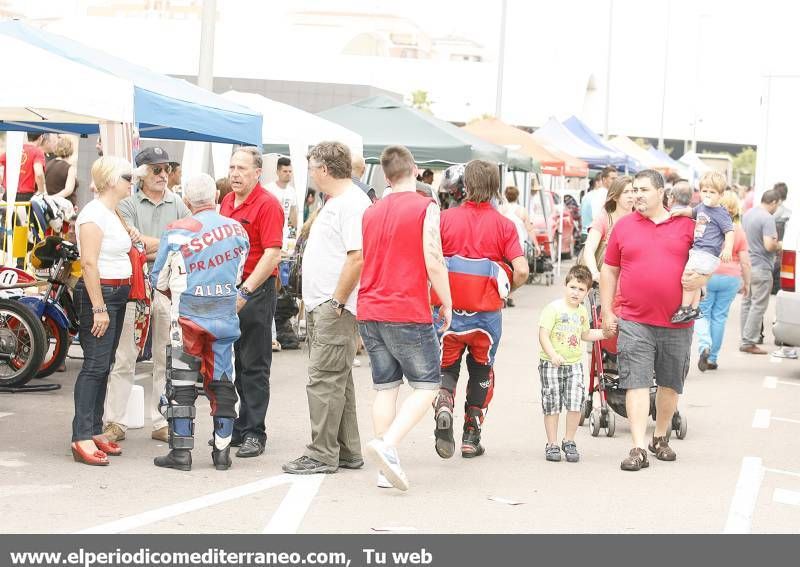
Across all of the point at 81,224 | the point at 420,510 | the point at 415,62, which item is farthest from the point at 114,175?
the point at 415,62

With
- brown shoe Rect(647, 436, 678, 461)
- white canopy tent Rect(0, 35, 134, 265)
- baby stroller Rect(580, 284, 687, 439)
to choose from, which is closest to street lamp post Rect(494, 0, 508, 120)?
baby stroller Rect(580, 284, 687, 439)

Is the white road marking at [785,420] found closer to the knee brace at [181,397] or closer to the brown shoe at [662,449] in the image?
the brown shoe at [662,449]

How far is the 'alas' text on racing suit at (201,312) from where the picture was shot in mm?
7895

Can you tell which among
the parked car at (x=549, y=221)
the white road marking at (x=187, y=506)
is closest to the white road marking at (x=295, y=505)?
the white road marking at (x=187, y=506)

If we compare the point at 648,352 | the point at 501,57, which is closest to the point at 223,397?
the point at 648,352

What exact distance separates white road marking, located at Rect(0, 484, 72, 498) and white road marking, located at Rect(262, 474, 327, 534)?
4.04ft

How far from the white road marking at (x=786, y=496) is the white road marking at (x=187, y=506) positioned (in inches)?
108

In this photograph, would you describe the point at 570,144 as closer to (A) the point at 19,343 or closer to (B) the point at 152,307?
(A) the point at 19,343

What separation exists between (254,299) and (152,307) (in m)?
1.11

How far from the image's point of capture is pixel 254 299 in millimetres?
8633

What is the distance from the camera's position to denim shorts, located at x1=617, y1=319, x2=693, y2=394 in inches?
336

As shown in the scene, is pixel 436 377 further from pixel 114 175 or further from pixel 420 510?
pixel 114 175

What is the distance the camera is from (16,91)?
829 centimetres

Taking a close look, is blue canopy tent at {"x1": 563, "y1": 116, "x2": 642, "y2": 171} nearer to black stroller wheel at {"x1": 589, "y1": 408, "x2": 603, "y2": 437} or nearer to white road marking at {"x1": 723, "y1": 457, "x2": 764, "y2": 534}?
black stroller wheel at {"x1": 589, "y1": 408, "x2": 603, "y2": 437}
